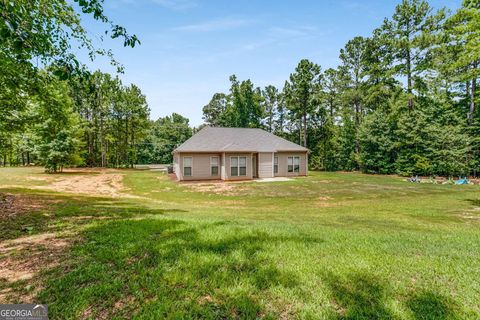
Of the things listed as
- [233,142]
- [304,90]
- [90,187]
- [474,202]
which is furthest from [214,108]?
[474,202]

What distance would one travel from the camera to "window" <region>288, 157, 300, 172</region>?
2527 centimetres

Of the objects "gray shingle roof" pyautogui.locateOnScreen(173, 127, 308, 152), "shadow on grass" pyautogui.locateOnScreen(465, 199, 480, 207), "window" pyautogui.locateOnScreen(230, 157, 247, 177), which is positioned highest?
"gray shingle roof" pyautogui.locateOnScreen(173, 127, 308, 152)

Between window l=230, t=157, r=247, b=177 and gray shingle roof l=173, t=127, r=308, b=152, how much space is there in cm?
100

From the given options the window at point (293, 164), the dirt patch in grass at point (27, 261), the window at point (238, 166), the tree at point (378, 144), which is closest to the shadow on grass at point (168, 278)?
the dirt patch in grass at point (27, 261)

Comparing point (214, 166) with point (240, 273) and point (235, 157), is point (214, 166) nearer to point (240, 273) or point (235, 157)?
point (235, 157)

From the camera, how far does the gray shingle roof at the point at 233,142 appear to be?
21609mm

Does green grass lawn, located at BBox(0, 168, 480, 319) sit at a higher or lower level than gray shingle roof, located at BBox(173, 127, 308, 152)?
lower

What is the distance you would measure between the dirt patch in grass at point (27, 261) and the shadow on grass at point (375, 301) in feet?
11.3

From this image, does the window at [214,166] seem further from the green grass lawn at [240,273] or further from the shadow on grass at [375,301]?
the shadow on grass at [375,301]

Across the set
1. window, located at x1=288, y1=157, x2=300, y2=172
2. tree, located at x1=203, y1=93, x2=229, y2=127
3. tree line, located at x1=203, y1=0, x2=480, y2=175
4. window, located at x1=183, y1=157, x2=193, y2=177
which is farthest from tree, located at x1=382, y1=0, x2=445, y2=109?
tree, located at x1=203, y1=93, x2=229, y2=127

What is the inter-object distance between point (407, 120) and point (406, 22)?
11.0m

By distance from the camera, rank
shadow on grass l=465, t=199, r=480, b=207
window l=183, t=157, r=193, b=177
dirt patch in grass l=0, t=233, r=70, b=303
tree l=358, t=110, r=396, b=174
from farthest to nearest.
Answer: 1. tree l=358, t=110, r=396, b=174
2. window l=183, t=157, r=193, b=177
3. shadow on grass l=465, t=199, r=480, b=207
4. dirt patch in grass l=0, t=233, r=70, b=303

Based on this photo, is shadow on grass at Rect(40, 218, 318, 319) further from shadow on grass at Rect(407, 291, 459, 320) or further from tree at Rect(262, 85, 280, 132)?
tree at Rect(262, 85, 280, 132)

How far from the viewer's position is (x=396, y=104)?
88.4 ft
